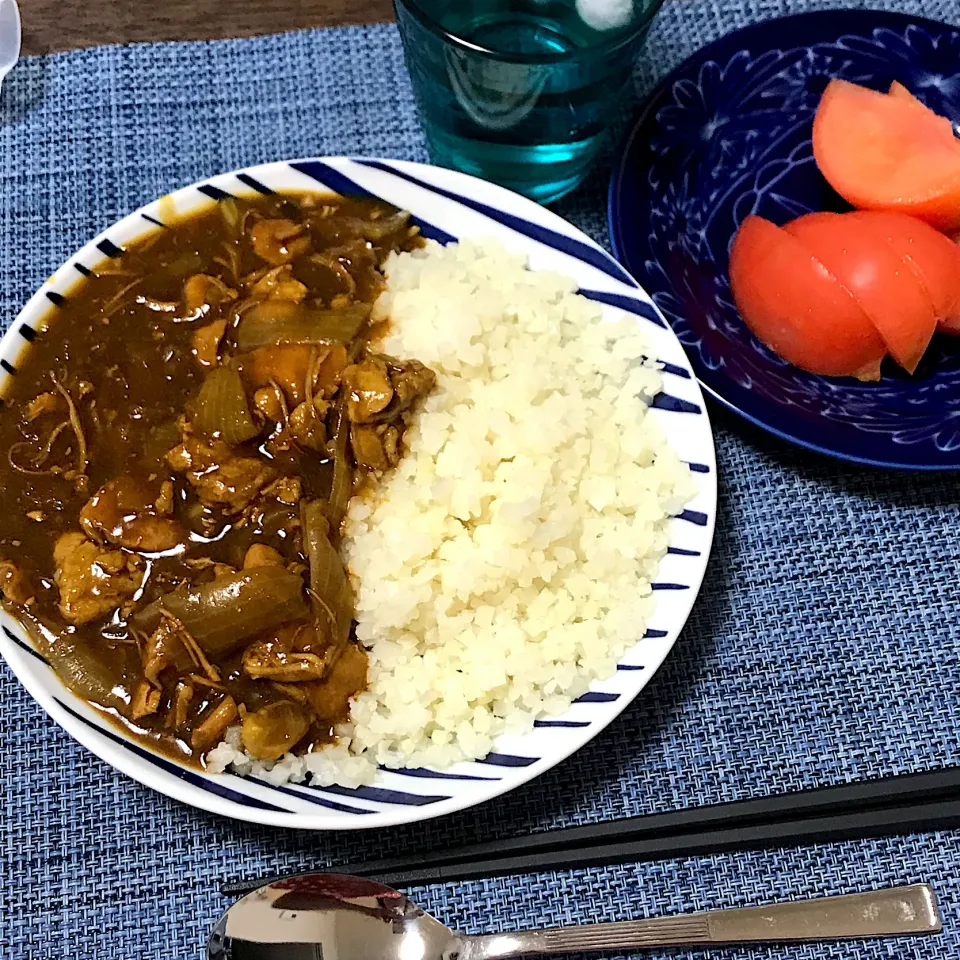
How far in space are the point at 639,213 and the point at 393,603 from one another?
1223 mm

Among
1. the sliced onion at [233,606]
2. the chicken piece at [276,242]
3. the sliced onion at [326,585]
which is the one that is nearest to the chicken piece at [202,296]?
the chicken piece at [276,242]

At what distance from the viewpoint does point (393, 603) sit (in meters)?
2.01

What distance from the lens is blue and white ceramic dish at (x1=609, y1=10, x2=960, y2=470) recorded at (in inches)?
90.3

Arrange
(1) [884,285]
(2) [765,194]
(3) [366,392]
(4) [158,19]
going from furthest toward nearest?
(4) [158,19]
(2) [765,194]
(1) [884,285]
(3) [366,392]

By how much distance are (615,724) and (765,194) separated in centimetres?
151

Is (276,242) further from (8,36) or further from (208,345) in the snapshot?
(8,36)

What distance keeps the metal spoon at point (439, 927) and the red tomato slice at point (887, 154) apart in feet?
5.42

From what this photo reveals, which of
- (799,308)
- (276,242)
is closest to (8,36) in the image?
(276,242)

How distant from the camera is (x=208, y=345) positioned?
2148 millimetres

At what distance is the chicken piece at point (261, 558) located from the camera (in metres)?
1.94

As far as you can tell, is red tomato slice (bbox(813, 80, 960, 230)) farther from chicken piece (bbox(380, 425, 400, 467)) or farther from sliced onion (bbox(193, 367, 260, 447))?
sliced onion (bbox(193, 367, 260, 447))

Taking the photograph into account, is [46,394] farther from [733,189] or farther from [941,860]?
[941,860]

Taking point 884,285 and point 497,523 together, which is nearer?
point 497,523

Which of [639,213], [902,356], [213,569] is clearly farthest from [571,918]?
[639,213]
